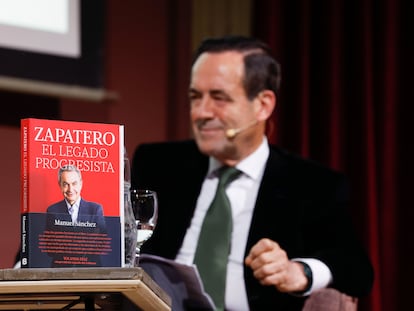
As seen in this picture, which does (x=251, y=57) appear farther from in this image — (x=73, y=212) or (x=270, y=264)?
(x=73, y=212)

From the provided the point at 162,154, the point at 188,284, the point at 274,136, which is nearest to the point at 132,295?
the point at 188,284

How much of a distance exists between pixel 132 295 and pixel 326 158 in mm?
2376

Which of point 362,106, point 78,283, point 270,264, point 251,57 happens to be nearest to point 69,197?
point 78,283

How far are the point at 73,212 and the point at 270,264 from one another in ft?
3.15

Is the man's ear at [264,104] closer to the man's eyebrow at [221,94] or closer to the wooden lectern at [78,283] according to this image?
the man's eyebrow at [221,94]

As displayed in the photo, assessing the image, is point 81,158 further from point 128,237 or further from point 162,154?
point 162,154

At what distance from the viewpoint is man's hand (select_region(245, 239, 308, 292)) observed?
225cm

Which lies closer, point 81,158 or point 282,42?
point 81,158

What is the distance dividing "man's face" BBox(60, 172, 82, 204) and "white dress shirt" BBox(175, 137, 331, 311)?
1.21 m

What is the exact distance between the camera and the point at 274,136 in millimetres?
3627

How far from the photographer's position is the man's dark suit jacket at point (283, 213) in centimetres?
254

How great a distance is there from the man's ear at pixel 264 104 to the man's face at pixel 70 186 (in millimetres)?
1536

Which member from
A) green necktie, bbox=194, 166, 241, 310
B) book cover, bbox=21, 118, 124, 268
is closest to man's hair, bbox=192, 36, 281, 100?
green necktie, bbox=194, 166, 241, 310

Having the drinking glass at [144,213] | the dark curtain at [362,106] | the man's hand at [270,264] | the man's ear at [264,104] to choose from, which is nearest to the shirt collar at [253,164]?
the man's ear at [264,104]
